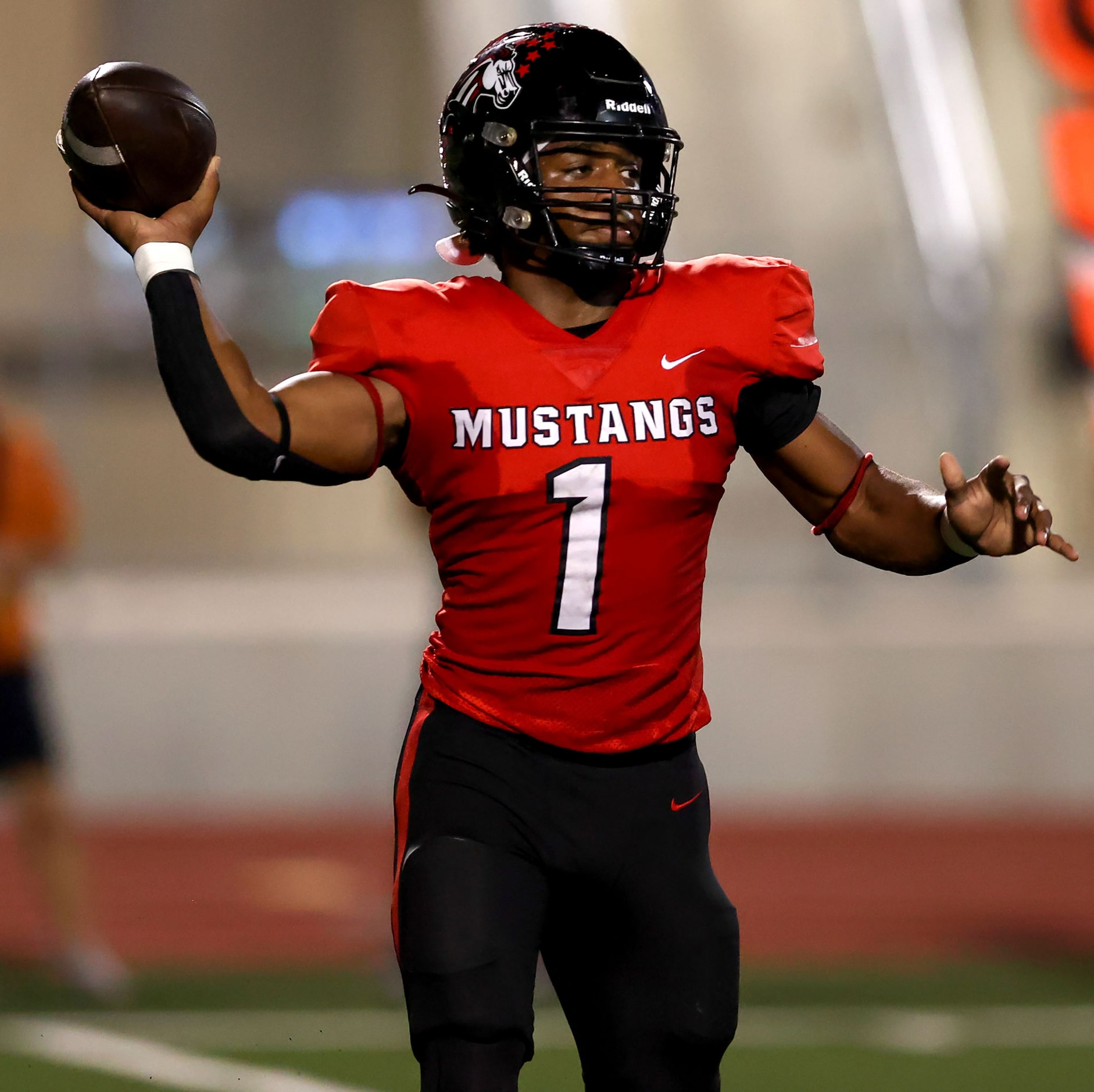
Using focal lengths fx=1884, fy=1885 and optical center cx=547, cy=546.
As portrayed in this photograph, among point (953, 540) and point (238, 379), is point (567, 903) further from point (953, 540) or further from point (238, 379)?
point (238, 379)

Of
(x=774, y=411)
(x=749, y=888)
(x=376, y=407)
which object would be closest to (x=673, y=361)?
(x=774, y=411)

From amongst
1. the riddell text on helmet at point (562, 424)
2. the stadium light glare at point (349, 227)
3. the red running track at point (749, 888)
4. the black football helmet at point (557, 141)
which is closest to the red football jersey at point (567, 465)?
the riddell text on helmet at point (562, 424)

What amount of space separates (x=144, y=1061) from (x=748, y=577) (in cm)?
491

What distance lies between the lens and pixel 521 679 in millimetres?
2820

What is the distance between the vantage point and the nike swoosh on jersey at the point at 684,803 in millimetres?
2857

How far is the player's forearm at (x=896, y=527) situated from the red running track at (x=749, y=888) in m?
4.00

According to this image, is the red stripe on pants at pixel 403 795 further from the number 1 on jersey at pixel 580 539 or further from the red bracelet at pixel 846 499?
the red bracelet at pixel 846 499

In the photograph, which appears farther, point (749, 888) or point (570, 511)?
point (749, 888)

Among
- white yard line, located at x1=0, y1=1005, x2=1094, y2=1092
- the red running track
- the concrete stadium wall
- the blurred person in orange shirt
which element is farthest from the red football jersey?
the concrete stadium wall

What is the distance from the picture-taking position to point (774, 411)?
291 cm

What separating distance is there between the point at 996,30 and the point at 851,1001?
28.2 feet

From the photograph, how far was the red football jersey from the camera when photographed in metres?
2.76

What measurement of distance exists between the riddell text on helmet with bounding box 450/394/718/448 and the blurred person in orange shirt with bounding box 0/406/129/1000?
373 centimetres

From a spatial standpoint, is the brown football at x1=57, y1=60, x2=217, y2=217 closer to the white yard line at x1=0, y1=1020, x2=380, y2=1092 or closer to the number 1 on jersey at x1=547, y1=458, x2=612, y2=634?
the number 1 on jersey at x1=547, y1=458, x2=612, y2=634
